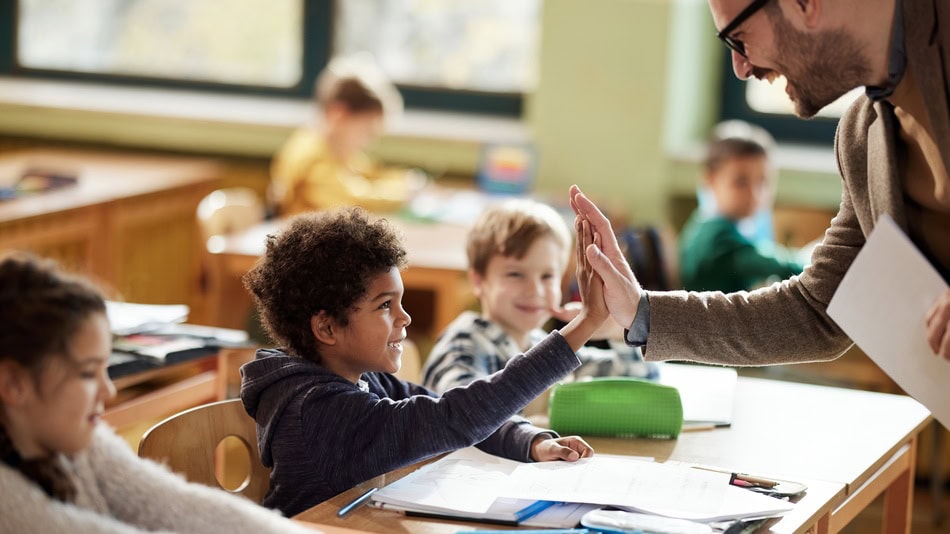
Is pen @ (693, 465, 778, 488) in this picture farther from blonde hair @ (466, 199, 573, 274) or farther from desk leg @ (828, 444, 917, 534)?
blonde hair @ (466, 199, 573, 274)

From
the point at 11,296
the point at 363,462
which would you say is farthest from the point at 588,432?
the point at 11,296

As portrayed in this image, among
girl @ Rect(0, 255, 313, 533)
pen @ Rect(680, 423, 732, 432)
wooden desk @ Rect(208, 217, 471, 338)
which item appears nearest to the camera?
girl @ Rect(0, 255, 313, 533)

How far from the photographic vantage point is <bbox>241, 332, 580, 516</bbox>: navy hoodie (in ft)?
5.68

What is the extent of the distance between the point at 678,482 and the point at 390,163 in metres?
3.44

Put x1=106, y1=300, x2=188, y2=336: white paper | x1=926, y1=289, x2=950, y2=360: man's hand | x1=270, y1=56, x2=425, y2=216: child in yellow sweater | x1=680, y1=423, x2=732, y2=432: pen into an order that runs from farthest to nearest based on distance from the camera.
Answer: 1. x1=270, y1=56, x2=425, y2=216: child in yellow sweater
2. x1=106, y1=300, x2=188, y2=336: white paper
3. x1=680, y1=423, x2=732, y2=432: pen
4. x1=926, y1=289, x2=950, y2=360: man's hand

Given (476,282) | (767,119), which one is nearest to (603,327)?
(476,282)

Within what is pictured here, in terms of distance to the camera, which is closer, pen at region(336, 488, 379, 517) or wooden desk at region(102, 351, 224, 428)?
pen at region(336, 488, 379, 517)

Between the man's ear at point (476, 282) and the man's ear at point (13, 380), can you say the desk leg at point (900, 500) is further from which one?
the man's ear at point (13, 380)

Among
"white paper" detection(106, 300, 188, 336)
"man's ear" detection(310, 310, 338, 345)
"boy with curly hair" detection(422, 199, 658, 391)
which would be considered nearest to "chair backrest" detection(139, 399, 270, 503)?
"man's ear" detection(310, 310, 338, 345)

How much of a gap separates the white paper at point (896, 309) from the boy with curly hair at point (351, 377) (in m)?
0.37

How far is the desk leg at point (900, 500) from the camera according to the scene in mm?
2391

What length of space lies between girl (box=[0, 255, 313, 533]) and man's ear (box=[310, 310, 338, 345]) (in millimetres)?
447

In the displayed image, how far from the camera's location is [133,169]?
4.97m

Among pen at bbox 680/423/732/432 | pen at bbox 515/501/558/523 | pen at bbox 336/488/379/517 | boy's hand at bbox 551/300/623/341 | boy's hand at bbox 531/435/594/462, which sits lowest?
pen at bbox 336/488/379/517
